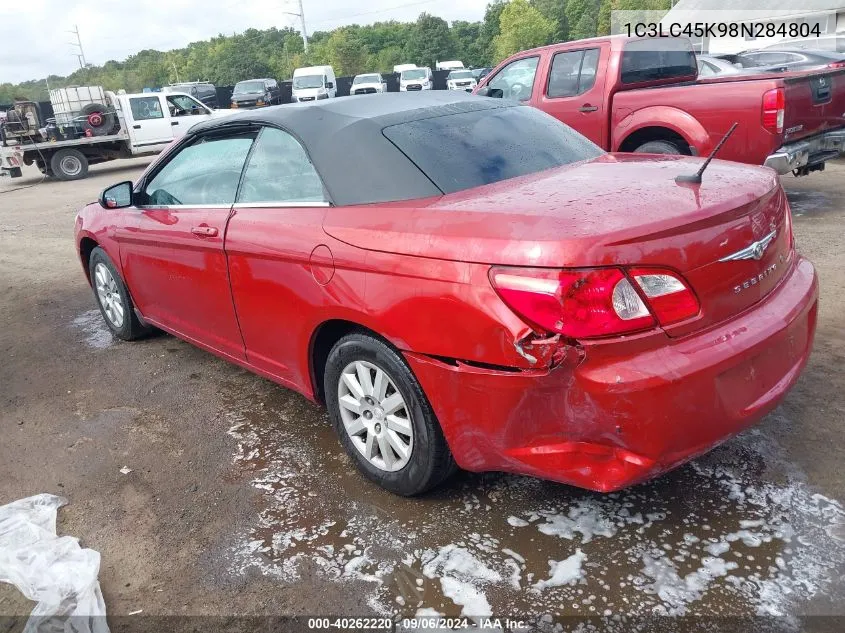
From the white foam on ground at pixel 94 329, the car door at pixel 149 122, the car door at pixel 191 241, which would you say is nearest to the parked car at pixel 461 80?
the car door at pixel 149 122

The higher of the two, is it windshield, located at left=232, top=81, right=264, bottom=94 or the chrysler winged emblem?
windshield, located at left=232, top=81, right=264, bottom=94

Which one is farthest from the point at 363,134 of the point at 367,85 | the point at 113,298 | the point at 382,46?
the point at 382,46

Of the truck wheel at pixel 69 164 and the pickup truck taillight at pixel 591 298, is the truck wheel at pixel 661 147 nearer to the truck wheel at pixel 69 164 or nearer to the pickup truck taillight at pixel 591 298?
the pickup truck taillight at pixel 591 298

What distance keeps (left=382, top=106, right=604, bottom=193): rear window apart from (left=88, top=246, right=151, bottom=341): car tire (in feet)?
8.76

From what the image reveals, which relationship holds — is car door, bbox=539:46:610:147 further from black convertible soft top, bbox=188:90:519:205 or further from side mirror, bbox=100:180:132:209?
side mirror, bbox=100:180:132:209

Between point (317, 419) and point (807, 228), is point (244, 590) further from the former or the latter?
point (807, 228)

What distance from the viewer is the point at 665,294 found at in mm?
2172

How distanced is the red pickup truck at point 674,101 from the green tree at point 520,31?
6532cm

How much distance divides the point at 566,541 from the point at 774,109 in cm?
514

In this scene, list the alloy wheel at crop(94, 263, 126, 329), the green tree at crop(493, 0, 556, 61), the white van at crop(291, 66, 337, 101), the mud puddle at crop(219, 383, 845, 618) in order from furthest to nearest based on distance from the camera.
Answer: the green tree at crop(493, 0, 556, 61) < the white van at crop(291, 66, 337, 101) < the alloy wheel at crop(94, 263, 126, 329) < the mud puddle at crop(219, 383, 845, 618)

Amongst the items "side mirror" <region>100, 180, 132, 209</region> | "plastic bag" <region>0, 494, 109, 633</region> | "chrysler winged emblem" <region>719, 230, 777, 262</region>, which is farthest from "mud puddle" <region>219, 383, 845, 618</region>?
"side mirror" <region>100, 180, 132, 209</region>

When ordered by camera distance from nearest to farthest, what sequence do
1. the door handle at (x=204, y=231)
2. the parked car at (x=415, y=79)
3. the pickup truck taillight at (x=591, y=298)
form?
the pickup truck taillight at (x=591, y=298) < the door handle at (x=204, y=231) < the parked car at (x=415, y=79)

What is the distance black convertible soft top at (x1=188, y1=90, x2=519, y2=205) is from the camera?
9.24 feet

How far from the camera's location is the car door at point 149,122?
1702 cm
